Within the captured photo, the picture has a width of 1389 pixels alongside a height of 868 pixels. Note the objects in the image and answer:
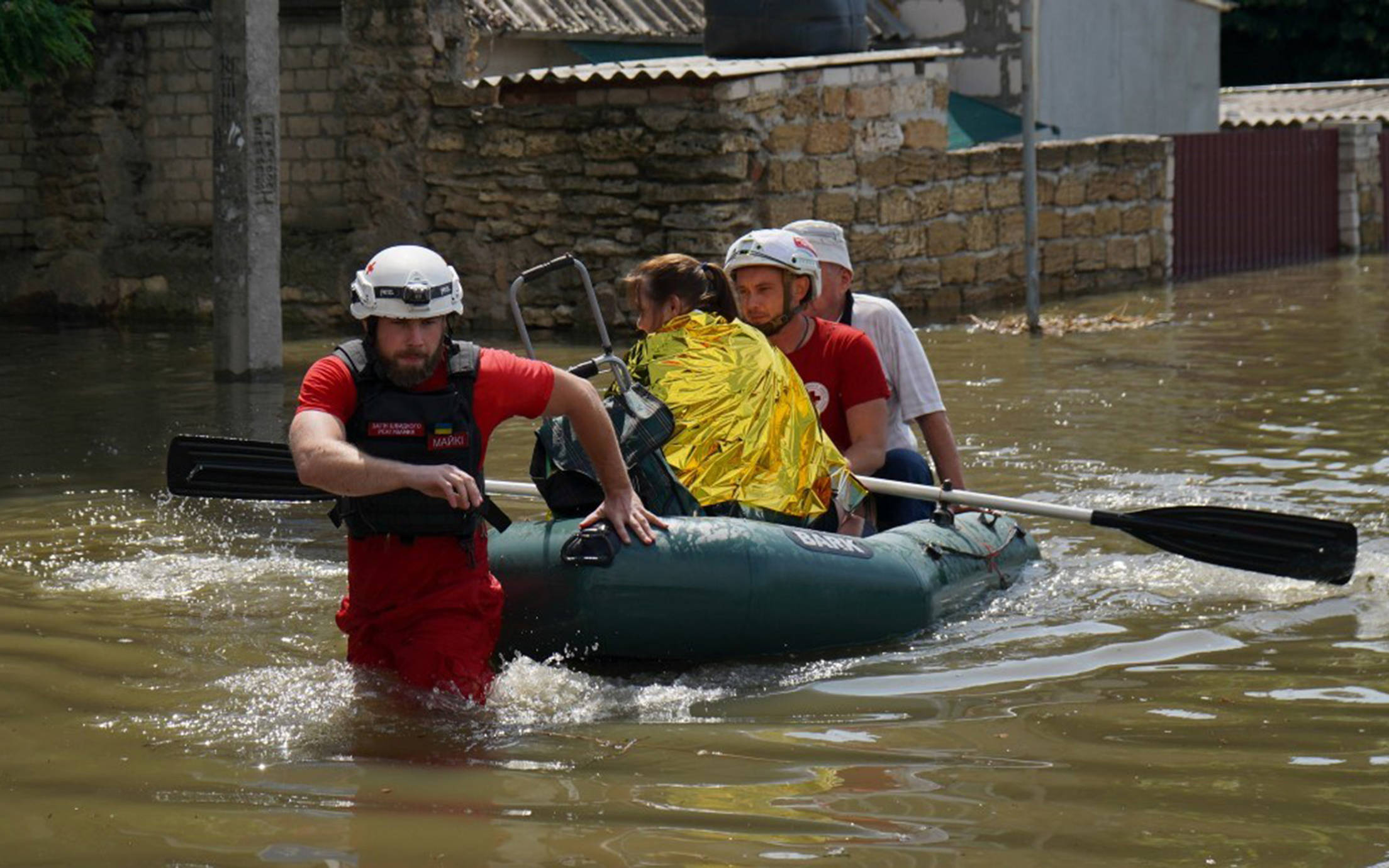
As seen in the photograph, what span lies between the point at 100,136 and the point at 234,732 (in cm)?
1383

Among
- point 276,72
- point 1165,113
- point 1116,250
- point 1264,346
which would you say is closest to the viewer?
point 276,72

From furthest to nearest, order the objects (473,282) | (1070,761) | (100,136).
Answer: (100,136) < (473,282) < (1070,761)

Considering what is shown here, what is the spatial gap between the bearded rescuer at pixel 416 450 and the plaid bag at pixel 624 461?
17.3 inches

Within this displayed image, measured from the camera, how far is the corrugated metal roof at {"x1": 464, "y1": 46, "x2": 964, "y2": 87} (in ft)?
50.6

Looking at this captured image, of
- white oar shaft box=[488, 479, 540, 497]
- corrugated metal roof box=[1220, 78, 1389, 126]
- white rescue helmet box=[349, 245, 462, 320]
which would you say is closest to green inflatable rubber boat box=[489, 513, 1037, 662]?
white oar shaft box=[488, 479, 540, 497]

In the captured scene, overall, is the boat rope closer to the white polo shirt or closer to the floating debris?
the white polo shirt

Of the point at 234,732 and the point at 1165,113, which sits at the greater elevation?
the point at 1165,113

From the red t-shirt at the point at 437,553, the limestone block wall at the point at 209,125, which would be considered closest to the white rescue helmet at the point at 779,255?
the red t-shirt at the point at 437,553

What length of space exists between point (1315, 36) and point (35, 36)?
26.4m

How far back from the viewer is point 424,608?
17.6ft

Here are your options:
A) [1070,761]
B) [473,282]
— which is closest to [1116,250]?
[473,282]

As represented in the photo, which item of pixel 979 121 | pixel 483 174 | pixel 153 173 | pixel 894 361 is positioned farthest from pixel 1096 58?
pixel 894 361

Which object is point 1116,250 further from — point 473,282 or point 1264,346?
point 473,282

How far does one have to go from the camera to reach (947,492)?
693cm
